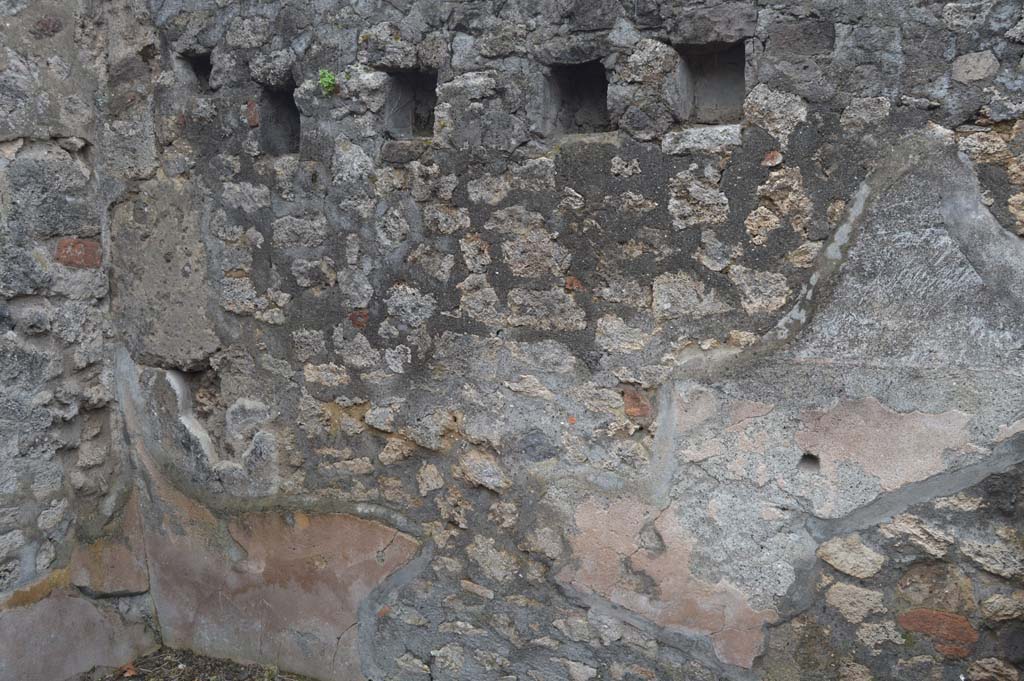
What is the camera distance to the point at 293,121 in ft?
9.96

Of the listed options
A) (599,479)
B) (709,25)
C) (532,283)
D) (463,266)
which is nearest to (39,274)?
(463,266)

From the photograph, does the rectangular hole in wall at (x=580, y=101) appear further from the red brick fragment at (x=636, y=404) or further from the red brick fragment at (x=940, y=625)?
the red brick fragment at (x=940, y=625)

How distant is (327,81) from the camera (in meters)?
2.78

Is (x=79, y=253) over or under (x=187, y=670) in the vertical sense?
over

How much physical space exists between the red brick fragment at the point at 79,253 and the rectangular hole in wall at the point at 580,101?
72.5 inches

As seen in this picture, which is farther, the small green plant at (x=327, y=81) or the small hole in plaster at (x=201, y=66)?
the small hole in plaster at (x=201, y=66)

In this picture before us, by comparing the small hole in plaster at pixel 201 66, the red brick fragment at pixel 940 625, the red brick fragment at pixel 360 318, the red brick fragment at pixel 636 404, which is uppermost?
the small hole in plaster at pixel 201 66

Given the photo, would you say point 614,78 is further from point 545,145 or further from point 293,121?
point 293,121

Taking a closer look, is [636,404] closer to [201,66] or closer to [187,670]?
[201,66]

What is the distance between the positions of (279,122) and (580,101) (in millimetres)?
1079

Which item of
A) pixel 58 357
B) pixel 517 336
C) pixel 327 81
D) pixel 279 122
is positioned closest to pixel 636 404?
pixel 517 336

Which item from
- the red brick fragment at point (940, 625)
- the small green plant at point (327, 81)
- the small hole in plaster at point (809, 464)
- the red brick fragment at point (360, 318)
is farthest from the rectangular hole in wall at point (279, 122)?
the red brick fragment at point (940, 625)

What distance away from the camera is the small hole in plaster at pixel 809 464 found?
2.32 meters

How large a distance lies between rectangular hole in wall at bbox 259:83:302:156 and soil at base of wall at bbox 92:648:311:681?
75.9 inches
